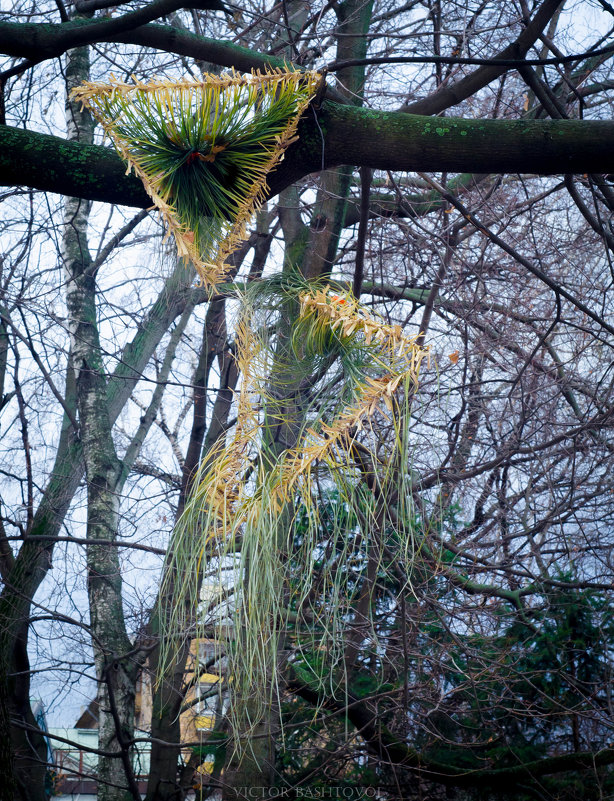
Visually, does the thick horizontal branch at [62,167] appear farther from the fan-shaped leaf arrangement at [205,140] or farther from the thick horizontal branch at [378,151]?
the fan-shaped leaf arrangement at [205,140]

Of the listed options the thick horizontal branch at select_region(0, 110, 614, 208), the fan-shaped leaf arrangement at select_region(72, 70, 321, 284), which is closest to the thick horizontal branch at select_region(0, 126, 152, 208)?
the thick horizontal branch at select_region(0, 110, 614, 208)

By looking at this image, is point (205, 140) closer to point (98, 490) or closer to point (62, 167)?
point (62, 167)

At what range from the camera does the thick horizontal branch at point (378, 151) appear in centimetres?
134

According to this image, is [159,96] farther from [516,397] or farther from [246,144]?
[516,397]

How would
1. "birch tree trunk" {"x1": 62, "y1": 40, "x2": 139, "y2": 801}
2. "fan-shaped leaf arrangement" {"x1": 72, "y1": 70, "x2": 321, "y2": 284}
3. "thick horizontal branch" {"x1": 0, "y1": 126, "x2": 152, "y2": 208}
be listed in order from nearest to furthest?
1. "fan-shaped leaf arrangement" {"x1": 72, "y1": 70, "x2": 321, "y2": 284}
2. "thick horizontal branch" {"x1": 0, "y1": 126, "x2": 152, "y2": 208}
3. "birch tree trunk" {"x1": 62, "y1": 40, "x2": 139, "y2": 801}

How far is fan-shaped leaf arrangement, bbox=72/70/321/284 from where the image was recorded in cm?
113

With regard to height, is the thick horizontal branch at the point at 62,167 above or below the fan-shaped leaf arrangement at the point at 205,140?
above

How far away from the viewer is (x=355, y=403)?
1120mm

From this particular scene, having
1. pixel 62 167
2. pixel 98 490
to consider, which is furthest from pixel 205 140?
pixel 98 490

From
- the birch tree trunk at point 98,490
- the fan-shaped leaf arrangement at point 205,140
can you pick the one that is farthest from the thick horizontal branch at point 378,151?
the birch tree trunk at point 98,490

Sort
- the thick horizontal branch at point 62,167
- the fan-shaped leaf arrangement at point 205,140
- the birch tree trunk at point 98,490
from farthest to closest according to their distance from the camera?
the birch tree trunk at point 98,490 < the thick horizontal branch at point 62,167 < the fan-shaped leaf arrangement at point 205,140

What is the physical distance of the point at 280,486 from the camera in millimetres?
1035

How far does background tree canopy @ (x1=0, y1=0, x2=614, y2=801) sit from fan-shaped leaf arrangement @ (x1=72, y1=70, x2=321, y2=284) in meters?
0.02

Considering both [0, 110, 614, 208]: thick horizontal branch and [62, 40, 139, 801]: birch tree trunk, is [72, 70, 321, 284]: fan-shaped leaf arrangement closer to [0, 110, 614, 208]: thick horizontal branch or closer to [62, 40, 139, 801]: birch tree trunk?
[0, 110, 614, 208]: thick horizontal branch
